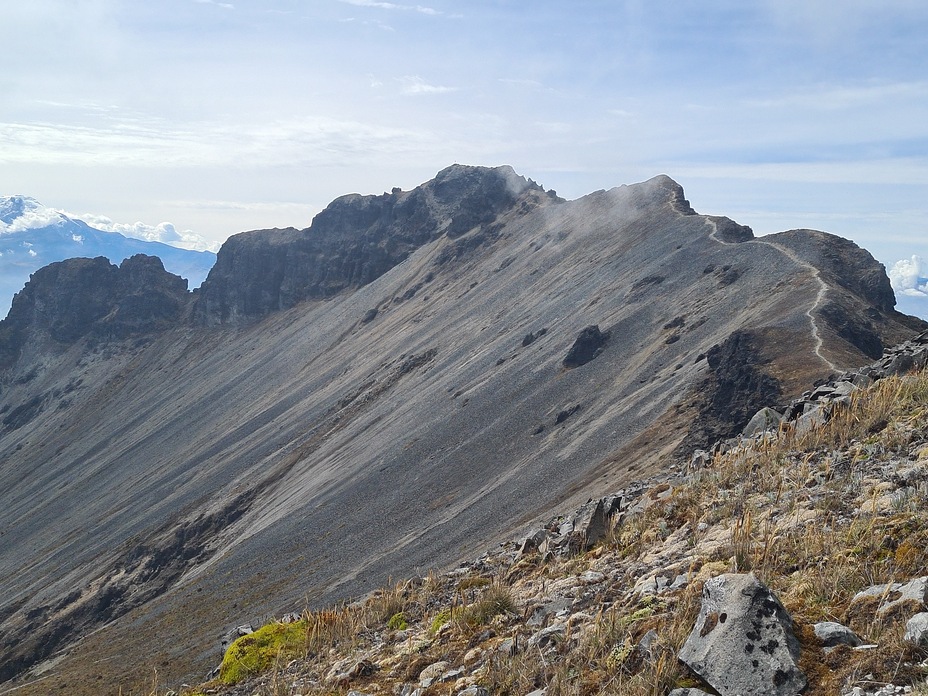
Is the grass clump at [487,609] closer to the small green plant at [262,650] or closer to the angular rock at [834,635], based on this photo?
the small green plant at [262,650]

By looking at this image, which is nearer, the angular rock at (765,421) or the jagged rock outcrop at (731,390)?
the angular rock at (765,421)

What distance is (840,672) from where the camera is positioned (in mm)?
5828

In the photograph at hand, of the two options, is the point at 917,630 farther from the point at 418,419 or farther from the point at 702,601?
the point at 418,419

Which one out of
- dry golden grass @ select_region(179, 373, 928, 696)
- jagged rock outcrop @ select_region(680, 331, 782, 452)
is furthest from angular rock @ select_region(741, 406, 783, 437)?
jagged rock outcrop @ select_region(680, 331, 782, 452)

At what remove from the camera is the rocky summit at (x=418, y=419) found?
46250 millimetres

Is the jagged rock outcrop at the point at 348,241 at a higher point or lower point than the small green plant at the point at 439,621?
higher

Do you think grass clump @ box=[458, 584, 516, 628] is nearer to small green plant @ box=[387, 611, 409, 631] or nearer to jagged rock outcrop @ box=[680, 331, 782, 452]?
small green plant @ box=[387, 611, 409, 631]

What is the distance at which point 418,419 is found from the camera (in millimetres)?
72062

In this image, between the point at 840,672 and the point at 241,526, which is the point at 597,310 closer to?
the point at 241,526

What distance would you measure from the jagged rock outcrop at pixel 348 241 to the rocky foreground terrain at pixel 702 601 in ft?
448

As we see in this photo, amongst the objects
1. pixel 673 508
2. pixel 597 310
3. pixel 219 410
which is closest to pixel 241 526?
pixel 597 310

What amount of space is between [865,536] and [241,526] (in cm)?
7268

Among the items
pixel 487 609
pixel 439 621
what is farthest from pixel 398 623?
pixel 487 609

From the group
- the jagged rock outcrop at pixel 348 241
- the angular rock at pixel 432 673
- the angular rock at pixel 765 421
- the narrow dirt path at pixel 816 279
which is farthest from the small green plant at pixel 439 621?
the jagged rock outcrop at pixel 348 241
